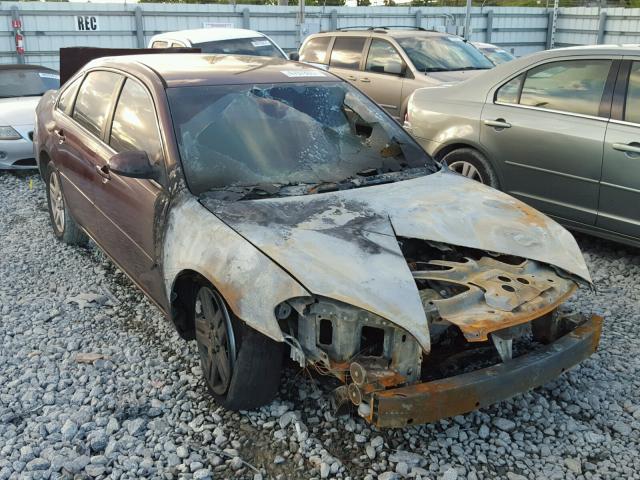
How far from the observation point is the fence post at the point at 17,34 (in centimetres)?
1530

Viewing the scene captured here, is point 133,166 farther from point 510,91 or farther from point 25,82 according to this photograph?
point 25,82

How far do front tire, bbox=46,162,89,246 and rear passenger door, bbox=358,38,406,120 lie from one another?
17.2ft

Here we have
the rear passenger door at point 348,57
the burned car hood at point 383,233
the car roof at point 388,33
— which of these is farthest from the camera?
the rear passenger door at point 348,57

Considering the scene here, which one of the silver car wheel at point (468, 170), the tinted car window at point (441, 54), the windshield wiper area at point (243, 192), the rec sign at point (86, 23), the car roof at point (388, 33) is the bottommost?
the silver car wheel at point (468, 170)

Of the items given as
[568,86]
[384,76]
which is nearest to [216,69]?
[568,86]

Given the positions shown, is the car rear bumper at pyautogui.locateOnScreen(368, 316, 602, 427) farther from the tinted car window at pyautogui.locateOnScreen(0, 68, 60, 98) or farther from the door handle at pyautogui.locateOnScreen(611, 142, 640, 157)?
the tinted car window at pyautogui.locateOnScreen(0, 68, 60, 98)

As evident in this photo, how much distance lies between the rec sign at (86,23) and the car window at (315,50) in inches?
303

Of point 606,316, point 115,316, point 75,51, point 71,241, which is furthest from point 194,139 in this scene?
point 75,51

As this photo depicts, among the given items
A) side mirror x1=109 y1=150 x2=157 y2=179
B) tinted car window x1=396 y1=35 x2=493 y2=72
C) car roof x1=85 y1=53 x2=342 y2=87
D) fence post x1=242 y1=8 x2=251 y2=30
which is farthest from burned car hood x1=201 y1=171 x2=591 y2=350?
fence post x1=242 y1=8 x2=251 y2=30

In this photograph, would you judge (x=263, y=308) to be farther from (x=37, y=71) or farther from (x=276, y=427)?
(x=37, y=71)

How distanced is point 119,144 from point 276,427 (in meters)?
1.98

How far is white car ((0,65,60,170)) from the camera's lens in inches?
311

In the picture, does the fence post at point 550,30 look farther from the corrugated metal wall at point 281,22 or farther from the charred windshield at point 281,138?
the charred windshield at point 281,138

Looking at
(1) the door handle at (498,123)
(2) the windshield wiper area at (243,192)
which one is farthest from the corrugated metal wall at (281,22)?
(2) the windshield wiper area at (243,192)
